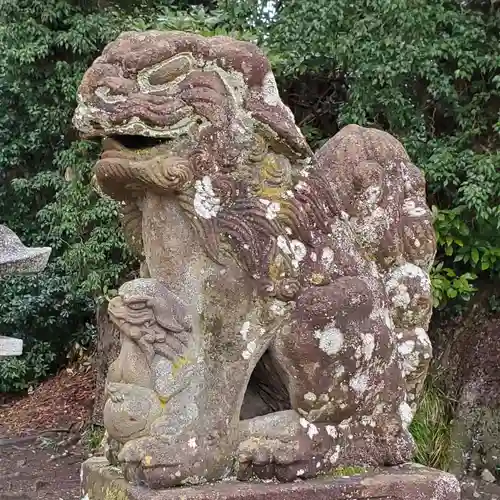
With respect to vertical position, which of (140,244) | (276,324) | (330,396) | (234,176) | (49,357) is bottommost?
(49,357)

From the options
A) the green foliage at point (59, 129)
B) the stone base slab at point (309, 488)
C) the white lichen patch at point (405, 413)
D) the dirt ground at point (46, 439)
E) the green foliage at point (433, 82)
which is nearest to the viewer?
the stone base slab at point (309, 488)

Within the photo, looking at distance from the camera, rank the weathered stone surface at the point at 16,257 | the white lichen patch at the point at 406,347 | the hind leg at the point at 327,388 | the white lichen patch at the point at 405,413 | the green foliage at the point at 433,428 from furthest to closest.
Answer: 1. the weathered stone surface at the point at 16,257
2. the green foliage at the point at 433,428
3. the white lichen patch at the point at 406,347
4. the white lichen patch at the point at 405,413
5. the hind leg at the point at 327,388

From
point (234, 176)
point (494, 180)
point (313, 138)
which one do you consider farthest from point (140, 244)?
point (313, 138)

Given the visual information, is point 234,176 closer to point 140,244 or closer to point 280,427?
point 140,244

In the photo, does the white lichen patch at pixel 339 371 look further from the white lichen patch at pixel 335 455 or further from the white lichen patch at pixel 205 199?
the white lichen patch at pixel 205 199

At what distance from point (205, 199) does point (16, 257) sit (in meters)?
4.90

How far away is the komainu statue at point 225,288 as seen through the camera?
2.11 metres

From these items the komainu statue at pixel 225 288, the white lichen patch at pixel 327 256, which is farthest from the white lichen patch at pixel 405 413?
the white lichen patch at pixel 327 256

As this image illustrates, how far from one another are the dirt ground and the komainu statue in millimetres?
5623

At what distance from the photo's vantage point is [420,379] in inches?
100

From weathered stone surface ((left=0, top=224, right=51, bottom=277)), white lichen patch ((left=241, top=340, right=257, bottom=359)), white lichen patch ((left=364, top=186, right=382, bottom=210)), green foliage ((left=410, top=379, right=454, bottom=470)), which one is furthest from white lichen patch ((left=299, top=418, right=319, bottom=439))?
weathered stone surface ((left=0, top=224, right=51, bottom=277))

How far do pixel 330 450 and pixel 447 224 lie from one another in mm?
3836

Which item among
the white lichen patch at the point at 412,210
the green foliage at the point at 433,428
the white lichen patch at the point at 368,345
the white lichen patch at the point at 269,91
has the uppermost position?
the white lichen patch at the point at 269,91

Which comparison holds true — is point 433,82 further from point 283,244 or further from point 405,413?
point 283,244
